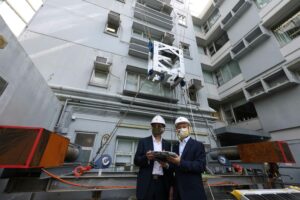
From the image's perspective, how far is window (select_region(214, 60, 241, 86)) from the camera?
1100cm

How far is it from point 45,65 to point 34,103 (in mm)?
3162

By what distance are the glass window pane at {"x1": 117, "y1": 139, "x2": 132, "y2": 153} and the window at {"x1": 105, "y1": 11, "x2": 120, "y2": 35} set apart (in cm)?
596

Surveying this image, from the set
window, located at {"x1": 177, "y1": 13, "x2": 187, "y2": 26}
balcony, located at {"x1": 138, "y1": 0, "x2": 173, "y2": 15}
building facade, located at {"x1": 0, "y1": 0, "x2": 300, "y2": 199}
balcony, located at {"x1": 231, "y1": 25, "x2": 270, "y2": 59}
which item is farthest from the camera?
window, located at {"x1": 177, "y1": 13, "x2": 187, "y2": 26}

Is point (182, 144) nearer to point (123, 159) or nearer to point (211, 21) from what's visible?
point (123, 159)

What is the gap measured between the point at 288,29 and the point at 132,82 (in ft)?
30.5

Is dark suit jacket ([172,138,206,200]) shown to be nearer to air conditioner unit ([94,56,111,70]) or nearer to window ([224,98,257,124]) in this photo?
air conditioner unit ([94,56,111,70])

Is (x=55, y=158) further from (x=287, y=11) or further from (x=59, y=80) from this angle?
(x=287, y=11)

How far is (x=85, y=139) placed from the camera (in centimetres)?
537

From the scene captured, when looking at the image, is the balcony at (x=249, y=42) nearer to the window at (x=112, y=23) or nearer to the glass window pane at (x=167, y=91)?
the glass window pane at (x=167, y=91)

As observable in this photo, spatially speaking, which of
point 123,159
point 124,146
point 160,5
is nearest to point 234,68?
point 160,5

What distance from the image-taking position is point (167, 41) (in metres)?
9.56

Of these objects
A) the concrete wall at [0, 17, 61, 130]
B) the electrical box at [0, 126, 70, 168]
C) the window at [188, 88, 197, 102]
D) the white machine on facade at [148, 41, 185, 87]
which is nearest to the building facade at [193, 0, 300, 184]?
the window at [188, 88, 197, 102]

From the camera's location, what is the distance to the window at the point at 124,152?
548cm

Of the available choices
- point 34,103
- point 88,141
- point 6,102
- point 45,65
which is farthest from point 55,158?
point 45,65
